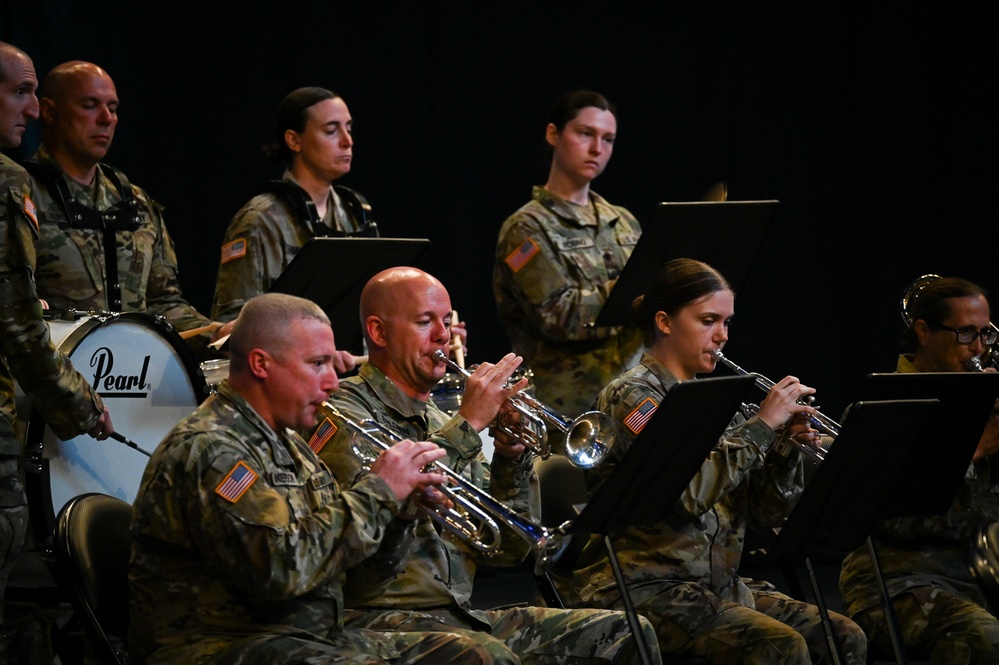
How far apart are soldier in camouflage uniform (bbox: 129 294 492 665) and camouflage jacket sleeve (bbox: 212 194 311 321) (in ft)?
6.51

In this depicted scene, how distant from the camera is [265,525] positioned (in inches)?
119

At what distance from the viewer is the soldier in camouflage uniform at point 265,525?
304cm

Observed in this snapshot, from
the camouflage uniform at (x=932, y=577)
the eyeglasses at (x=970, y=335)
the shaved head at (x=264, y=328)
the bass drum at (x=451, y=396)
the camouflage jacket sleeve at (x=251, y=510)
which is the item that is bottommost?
the camouflage uniform at (x=932, y=577)

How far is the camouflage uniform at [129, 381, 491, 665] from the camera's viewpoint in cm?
303

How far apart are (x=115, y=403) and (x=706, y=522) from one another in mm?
1901

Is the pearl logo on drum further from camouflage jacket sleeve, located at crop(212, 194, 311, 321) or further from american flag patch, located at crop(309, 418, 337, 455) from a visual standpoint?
american flag patch, located at crop(309, 418, 337, 455)

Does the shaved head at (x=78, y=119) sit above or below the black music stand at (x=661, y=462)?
above

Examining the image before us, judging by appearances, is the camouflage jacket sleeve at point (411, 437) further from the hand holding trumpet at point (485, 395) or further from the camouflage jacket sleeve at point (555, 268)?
the camouflage jacket sleeve at point (555, 268)

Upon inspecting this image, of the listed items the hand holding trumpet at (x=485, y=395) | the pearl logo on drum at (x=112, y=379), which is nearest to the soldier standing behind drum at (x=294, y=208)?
the pearl logo on drum at (x=112, y=379)

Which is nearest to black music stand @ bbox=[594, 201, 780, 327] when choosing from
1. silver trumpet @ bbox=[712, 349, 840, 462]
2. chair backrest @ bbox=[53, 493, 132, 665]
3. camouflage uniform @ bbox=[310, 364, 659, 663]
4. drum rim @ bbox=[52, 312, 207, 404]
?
silver trumpet @ bbox=[712, 349, 840, 462]

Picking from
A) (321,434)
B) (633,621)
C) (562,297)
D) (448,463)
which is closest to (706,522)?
(633,621)

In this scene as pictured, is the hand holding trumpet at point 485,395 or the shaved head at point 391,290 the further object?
the shaved head at point 391,290

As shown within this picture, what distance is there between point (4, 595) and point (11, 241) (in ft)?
3.68

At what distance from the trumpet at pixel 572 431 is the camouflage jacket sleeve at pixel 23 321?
1.18 m
